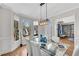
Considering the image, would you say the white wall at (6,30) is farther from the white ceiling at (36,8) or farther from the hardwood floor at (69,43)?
the hardwood floor at (69,43)

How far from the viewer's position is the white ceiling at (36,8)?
168 centimetres

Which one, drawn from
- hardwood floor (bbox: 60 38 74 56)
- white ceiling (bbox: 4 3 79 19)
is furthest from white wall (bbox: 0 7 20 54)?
hardwood floor (bbox: 60 38 74 56)

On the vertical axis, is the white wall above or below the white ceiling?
below

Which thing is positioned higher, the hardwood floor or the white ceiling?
the white ceiling

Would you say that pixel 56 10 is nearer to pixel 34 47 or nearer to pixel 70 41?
pixel 70 41

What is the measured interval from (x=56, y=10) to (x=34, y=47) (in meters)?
0.76

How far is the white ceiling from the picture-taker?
168 centimetres

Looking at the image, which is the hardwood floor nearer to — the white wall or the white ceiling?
the white ceiling

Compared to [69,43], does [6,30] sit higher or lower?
higher

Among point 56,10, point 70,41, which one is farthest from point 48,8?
point 70,41

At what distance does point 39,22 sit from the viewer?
5.87 feet

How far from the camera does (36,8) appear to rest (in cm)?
172

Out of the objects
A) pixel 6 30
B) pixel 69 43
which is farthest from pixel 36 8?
pixel 69 43

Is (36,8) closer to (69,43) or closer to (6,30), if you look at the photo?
(6,30)
